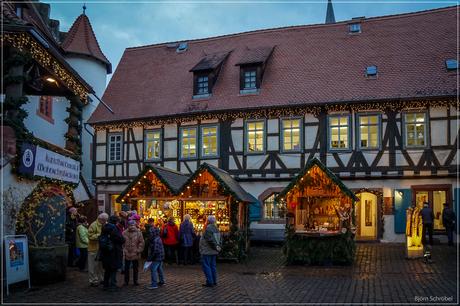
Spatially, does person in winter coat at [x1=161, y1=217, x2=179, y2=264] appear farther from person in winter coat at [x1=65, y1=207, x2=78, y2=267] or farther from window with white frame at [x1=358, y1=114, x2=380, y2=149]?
window with white frame at [x1=358, y1=114, x2=380, y2=149]

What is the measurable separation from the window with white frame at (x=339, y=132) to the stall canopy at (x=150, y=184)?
6.62m

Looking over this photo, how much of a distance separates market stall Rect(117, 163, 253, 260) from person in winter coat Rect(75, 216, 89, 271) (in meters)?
3.96

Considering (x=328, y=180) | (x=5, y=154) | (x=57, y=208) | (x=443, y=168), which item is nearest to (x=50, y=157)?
(x=57, y=208)

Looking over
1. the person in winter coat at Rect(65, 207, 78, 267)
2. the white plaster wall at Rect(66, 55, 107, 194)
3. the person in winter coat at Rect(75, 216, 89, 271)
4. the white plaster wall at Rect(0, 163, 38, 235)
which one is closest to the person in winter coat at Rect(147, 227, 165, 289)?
the person in winter coat at Rect(75, 216, 89, 271)

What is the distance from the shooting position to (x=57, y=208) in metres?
13.5

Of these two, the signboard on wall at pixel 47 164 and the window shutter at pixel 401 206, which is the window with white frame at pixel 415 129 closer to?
the window shutter at pixel 401 206

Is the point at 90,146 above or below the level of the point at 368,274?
above

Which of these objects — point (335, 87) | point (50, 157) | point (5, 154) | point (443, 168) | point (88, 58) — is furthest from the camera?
point (88, 58)

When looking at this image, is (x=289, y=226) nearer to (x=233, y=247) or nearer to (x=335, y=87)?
(x=233, y=247)

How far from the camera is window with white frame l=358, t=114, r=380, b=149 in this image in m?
21.3

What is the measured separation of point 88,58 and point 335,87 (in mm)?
13410

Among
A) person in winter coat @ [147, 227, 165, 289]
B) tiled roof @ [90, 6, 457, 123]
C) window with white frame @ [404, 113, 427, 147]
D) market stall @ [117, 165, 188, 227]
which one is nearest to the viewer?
person in winter coat @ [147, 227, 165, 289]

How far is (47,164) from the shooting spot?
13.0 meters

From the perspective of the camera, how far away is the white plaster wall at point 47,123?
18.6 metres
